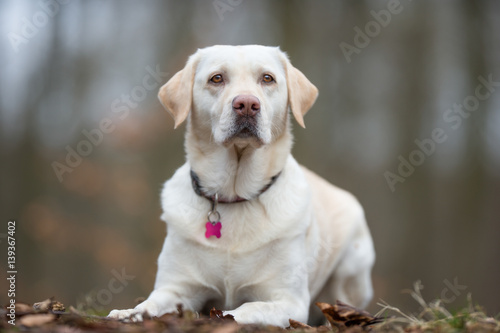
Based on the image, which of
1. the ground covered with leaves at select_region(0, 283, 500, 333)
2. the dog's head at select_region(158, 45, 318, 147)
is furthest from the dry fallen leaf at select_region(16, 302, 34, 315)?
the dog's head at select_region(158, 45, 318, 147)

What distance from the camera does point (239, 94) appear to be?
327 cm

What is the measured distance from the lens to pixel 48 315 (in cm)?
240

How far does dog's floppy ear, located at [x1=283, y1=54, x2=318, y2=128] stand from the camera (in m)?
3.69

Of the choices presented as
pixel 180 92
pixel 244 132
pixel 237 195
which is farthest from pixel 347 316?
pixel 180 92

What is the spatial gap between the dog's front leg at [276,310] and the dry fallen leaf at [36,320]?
1.00m

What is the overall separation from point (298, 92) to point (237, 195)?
0.84 meters

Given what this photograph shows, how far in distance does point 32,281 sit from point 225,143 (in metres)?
7.61

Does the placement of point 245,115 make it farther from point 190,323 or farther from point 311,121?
point 311,121

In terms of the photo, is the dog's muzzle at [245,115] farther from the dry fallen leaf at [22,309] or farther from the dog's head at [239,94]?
the dry fallen leaf at [22,309]

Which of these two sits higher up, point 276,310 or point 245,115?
point 245,115

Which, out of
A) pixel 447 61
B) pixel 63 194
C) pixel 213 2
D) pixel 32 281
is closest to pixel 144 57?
pixel 213 2

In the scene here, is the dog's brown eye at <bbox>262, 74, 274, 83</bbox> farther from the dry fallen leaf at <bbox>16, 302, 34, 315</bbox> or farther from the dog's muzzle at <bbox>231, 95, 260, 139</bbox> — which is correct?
the dry fallen leaf at <bbox>16, 302, 34, 315</bbox>

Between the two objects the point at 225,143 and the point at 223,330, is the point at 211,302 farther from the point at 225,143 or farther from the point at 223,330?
the point at 223,330

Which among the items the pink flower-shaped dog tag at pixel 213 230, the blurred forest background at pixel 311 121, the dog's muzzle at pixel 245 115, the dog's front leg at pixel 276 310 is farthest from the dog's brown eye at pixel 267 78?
the blurred forest background at pixel 311 121
